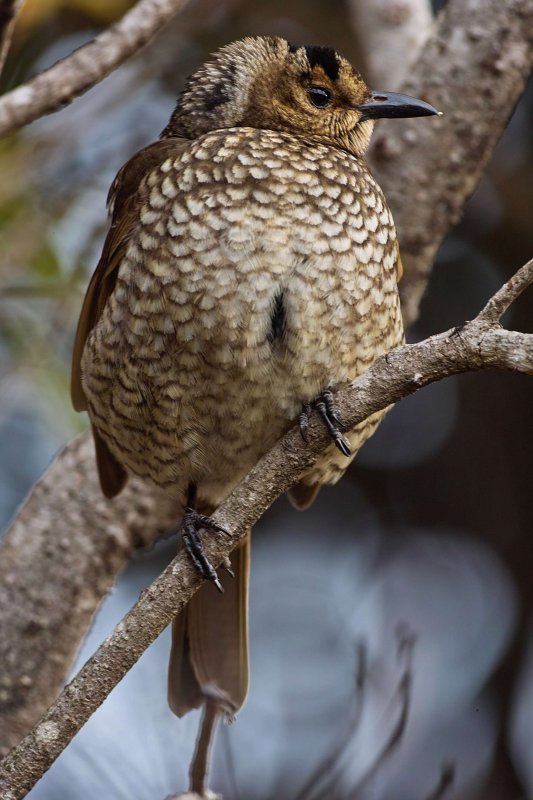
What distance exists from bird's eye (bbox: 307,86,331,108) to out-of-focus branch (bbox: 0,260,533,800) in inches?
44.4

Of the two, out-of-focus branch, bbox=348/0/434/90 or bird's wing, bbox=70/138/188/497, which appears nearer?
bird's wing, bbox=70/138/188/497

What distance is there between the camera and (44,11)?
421 centimetres

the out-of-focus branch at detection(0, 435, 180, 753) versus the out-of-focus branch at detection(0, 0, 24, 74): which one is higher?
the out-of-focus branch at detection(0, 0, 24, 74)

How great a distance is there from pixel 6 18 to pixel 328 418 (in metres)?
1.11

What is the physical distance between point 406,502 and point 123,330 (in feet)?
10.1

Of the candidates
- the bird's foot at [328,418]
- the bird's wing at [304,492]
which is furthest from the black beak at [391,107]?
the bird's foot at [328,418]

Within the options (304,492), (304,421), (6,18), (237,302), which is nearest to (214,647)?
(304,492)

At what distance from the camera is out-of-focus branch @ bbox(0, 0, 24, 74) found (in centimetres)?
270

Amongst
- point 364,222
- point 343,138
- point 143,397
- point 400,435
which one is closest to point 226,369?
point 143,397

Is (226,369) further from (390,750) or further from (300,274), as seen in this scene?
(390,750)

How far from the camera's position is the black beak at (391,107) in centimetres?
355

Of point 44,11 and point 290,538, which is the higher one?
point 44,11

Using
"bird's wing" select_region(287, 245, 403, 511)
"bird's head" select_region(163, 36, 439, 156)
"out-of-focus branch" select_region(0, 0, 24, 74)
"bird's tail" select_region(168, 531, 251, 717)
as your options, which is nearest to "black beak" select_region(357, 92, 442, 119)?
"bird's head" select_region(163, 36, 439, 156)

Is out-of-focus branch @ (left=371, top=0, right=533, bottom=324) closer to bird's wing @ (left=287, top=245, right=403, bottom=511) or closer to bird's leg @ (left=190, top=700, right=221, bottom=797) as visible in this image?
bird's wing @ (left=287, top=245, right=403, bottom=511)
